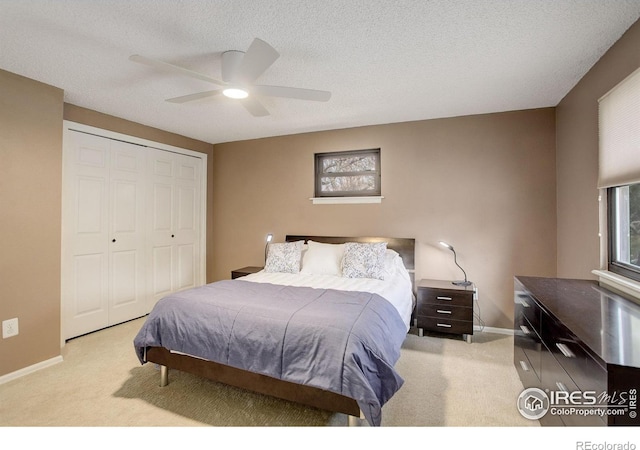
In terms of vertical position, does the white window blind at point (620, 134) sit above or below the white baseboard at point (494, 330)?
above

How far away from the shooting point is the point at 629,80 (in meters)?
1.75

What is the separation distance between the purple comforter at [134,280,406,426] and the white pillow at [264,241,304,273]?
3.30ft

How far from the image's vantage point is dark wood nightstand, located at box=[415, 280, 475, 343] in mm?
2969

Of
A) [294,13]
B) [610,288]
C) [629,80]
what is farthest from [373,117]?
[610,288]

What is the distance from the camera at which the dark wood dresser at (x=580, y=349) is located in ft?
3.22

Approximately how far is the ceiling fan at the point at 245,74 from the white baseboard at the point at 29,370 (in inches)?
101

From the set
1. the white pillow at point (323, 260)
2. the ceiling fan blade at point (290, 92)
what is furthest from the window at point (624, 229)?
the white pillow at point (323, 260)

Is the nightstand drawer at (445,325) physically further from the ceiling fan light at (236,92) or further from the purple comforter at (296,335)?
the ceiling fan light at (236,92)

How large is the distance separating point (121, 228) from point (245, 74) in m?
2.71

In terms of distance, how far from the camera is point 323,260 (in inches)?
134

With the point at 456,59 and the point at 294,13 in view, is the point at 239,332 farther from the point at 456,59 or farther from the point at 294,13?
the point at 456,59

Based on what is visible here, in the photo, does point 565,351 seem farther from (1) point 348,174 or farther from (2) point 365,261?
(1) point 348,174

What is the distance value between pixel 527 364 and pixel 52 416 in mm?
3186

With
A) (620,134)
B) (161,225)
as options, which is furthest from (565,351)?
(161,225)
